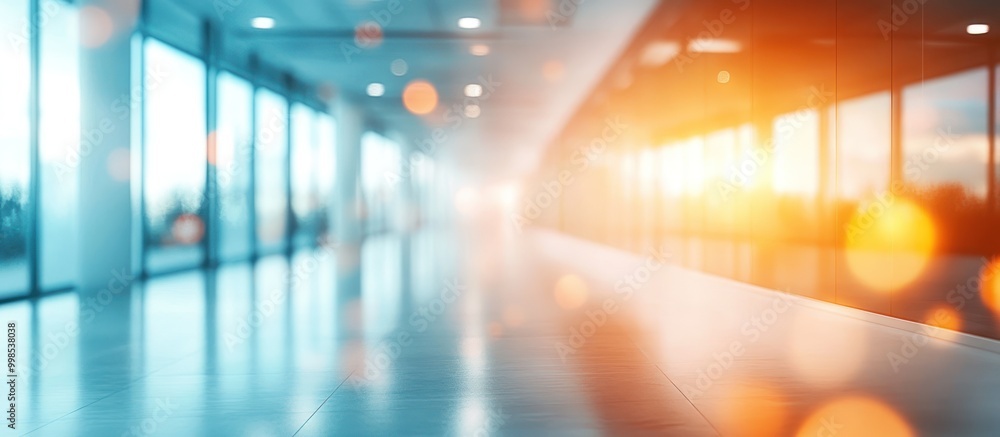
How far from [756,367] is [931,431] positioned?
1906 mm

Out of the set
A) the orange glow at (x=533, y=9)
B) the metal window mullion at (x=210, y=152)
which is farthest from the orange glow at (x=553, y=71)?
the metal window mullion at (x=210, y=152)

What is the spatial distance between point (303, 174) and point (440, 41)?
10.7m

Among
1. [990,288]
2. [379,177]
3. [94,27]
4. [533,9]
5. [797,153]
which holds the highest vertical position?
[533,9]

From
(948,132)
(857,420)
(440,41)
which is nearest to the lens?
(857,420)

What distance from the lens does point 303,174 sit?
86.1 feet

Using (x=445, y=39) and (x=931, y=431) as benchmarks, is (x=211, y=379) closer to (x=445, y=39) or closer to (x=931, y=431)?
(x=931, y=431)

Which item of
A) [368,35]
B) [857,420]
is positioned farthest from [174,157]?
[857,420]

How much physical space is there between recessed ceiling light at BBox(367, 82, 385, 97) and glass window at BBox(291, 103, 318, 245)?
82.7 inches

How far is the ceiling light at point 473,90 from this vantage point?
933 inches

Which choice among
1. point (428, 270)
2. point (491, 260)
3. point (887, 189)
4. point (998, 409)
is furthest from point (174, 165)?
point (998, 409)

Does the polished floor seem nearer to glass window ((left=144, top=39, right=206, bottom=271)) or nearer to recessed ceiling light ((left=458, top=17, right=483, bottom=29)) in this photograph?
glass window ((left=144, top=39, right=206, bottom=271))

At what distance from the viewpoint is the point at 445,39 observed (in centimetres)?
1680

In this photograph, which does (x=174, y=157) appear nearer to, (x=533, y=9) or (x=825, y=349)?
(x=533, y=9)

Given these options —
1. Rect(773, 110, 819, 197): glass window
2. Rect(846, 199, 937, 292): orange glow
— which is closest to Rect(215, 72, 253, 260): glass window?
Rect(773, 110, 819, 197): glass window
